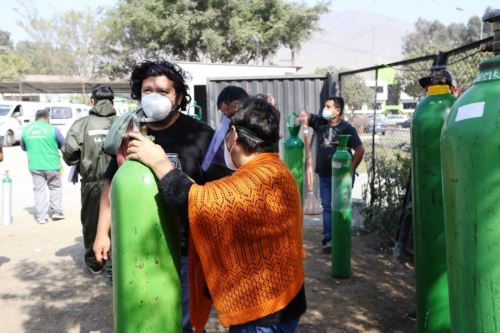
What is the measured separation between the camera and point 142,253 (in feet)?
6.91

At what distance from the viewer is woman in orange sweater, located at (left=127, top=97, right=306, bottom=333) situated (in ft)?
6.37

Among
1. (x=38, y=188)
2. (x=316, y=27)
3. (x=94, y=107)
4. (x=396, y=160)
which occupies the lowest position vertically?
(x=38, y=188)

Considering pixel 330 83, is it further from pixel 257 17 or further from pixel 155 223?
pixel 257 17

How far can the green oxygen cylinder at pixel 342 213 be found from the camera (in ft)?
17.1

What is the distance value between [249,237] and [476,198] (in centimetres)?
77

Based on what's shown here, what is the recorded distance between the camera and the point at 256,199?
6.35 feet

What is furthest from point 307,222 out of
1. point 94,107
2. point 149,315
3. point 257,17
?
point 257,17

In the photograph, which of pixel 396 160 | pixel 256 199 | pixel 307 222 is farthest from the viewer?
pixel 307 222

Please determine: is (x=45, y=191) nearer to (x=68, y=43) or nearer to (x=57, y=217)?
(x=57, y=217)

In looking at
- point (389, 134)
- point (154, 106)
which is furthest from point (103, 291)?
point (389, 134)

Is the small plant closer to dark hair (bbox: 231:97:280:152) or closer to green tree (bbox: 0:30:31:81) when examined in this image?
dark hair (bbox: 231:97:280:152)

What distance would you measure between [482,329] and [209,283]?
37.5 inches

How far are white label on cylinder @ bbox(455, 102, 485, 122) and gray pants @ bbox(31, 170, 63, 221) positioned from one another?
7873mm

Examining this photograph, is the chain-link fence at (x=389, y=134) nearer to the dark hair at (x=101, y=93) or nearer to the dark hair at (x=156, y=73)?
the dark hair at (x=156, y=73)
